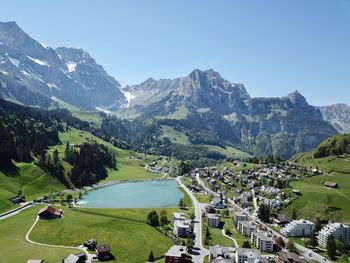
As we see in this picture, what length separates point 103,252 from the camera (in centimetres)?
9356

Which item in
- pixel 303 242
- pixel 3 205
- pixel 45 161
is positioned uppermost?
pixel 45 161

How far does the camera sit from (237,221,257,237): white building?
12294cm

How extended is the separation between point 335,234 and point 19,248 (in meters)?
87.8

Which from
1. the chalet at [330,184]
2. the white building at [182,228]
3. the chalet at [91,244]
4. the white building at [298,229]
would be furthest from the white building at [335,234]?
the chalet at [91,244]

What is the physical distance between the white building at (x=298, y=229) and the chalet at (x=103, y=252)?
6025 centimetres

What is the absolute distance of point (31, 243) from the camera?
102 meters

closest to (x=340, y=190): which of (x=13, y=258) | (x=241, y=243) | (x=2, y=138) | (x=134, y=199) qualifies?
(x=241, y=243)

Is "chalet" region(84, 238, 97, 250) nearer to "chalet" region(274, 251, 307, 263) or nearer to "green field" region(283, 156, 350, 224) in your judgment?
"chalet" region(274, 251, 307, 263)

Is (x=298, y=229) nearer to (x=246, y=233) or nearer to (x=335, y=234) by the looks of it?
(x=335, y=234)

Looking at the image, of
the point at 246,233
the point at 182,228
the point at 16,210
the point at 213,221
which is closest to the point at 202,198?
the point at 213,221

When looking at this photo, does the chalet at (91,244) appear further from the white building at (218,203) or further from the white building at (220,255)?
the white building at (218,203)

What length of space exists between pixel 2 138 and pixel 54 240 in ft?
336

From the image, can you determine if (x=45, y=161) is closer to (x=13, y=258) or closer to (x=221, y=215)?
(x=221, y=215)

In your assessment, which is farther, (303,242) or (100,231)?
(303,242)
